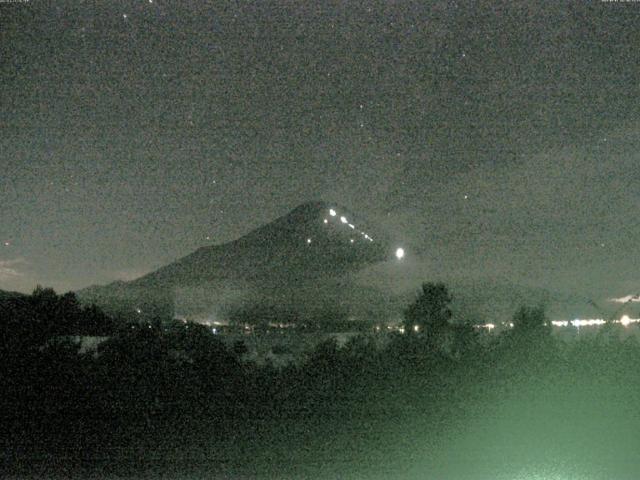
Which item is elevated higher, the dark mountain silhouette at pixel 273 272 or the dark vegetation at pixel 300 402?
the dark mountain silhouette at pixel 273 272

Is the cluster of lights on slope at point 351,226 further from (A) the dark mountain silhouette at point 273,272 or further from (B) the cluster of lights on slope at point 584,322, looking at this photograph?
(B) the cluster of lights on slope at point 584,322

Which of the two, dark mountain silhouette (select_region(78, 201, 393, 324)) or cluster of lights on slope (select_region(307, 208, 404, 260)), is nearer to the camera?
cluster of lights on slope (select_region(307, 208, 404, 260))

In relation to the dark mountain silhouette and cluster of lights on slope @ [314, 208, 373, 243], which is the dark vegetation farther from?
the dark mountain silhouette

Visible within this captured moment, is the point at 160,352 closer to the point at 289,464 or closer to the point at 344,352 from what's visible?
the point at 344,352

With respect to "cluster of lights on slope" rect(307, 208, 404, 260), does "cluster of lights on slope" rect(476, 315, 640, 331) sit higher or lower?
lower

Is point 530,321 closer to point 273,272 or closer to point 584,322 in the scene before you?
point 584,322

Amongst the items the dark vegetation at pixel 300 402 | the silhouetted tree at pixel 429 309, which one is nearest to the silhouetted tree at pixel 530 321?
the dark vegetation at pixel 300 402

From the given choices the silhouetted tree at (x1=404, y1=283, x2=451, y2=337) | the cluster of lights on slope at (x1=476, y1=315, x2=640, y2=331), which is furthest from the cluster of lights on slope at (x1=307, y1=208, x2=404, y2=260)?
the cluster of lights on slope at (x1=476, y1=315, x2=640, y2=331)

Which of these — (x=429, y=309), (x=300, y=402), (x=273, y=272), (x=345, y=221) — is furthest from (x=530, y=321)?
(x=273, y=272)

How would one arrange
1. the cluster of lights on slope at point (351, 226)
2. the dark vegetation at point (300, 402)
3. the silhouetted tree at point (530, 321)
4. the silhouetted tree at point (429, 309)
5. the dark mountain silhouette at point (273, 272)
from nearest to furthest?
the dark vegetation at point (300, 402) → the silhouetted tree at point (530, 321) → the silhouetted tree at point (429, 309) → the cluster of lights on slope at point (351, 226) → the dark mountain silhouette at point (273, 272)
